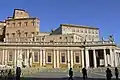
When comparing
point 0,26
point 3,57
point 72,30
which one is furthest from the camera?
point 72,30

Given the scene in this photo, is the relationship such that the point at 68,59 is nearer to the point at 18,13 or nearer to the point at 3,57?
the point at 3,57

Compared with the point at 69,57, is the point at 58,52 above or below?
above

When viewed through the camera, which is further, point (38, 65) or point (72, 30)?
point (72, 30)

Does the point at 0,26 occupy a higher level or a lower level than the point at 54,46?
higher

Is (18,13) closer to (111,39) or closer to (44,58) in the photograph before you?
(44,58)

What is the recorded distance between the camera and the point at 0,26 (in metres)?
74.9

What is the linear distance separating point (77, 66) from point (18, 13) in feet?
90.5

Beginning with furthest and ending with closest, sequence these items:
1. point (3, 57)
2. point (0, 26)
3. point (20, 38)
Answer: point (0, 26), point (20, 38), point (3, 57)

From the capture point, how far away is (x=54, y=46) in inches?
2520

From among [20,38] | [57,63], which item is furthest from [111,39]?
[20,38]

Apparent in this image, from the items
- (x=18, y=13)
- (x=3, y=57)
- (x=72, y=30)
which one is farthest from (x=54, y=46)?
(x=72, y=30)

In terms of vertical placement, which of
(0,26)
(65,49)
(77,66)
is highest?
(0,26)

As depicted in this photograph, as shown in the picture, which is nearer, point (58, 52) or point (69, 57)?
point (58, 52)

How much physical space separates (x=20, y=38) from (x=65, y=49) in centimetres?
1384
